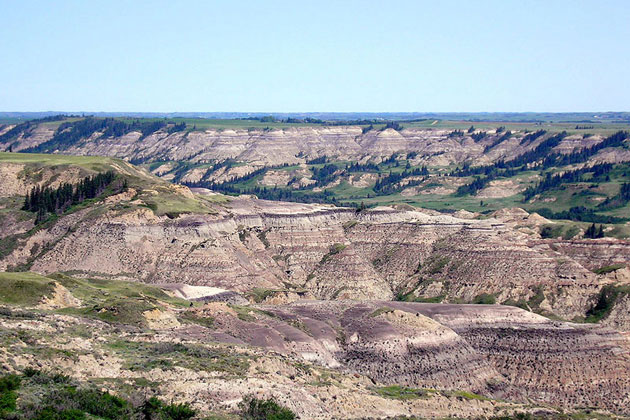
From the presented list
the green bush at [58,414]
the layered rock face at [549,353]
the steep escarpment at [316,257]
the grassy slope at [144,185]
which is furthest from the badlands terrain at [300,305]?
the green bush at [58,414]

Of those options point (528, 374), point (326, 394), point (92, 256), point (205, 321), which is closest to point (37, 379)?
point (326, 394)

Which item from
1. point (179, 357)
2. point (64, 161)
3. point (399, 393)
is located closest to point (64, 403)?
point (179, 357)

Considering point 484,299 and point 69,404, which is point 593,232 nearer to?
point 484,299

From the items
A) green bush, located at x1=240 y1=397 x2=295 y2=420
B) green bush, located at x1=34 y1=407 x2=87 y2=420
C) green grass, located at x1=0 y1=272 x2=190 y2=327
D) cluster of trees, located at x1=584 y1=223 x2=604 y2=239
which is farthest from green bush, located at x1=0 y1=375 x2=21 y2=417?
cluster of trees, located at x1=584 y1=223 x2=604 y2=239

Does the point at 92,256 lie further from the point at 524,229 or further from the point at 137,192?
the point at 524,229

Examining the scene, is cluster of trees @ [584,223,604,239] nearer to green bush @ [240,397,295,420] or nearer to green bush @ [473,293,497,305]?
green bush @ [473,293,497,305]

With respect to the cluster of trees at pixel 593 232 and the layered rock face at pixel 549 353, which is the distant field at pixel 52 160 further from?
the cluster of trees at pixel 593 232

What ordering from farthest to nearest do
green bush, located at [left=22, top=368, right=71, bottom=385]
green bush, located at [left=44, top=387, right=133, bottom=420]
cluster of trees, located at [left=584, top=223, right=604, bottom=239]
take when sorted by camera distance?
cluster of trees, located at [left=584, top=223, right=604, bottom=239] < green bush, located at [left=22, top=368, right=71, bottom=385] < green bush, located at [left=44, top=387, right=133, bottom=420]

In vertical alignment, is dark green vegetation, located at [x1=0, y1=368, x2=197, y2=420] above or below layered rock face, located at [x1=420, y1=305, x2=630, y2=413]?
above
